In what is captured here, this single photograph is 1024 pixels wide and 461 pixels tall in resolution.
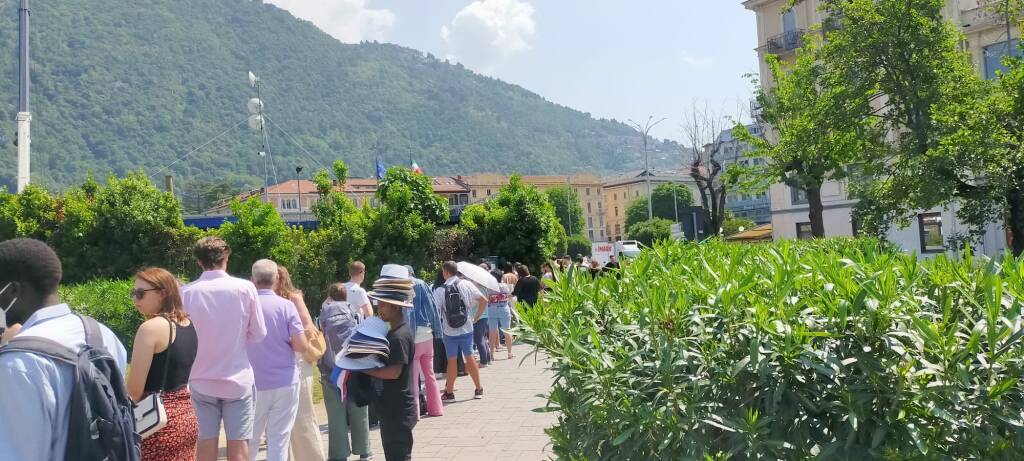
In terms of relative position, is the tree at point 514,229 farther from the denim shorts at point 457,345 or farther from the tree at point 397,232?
the denim shorts at point 457,345

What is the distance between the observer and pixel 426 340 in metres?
8.56

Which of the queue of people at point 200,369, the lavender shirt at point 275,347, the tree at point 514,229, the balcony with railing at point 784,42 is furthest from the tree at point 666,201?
the lavender shirt at point 275,347

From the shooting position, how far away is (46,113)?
551ft

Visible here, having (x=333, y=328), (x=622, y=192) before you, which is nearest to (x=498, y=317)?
(x=333, y=328)

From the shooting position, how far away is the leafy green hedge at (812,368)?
2586mm

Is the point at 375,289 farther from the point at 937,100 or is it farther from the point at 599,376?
the point at 937,100

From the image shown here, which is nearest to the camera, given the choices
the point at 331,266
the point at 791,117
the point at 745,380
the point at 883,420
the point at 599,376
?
the point at 883,420

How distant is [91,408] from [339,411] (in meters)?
4.53

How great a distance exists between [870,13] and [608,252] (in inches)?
722

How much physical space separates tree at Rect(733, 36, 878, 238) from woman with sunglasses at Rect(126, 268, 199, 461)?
18508 millimetres

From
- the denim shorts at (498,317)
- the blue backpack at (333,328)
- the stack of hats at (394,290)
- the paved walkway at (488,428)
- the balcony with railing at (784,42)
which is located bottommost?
the paved walkway at (488,428)

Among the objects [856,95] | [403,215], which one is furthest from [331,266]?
→ [856,95]

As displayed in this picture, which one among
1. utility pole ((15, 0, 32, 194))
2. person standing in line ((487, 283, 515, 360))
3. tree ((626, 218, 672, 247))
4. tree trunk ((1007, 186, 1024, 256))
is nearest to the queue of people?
person standing in line ((487, 283, 515, 360))

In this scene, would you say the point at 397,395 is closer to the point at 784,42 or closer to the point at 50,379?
the point at 50,379
